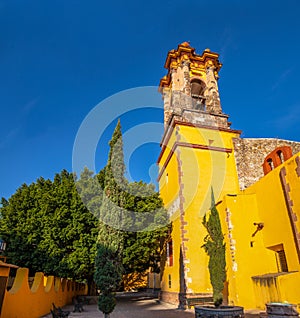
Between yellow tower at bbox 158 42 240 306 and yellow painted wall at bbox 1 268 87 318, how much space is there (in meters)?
5.96

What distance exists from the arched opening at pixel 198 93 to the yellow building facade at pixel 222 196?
3.1 inches

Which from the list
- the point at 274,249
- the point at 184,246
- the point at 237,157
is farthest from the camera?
the point at 237,157

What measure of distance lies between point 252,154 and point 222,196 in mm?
3550

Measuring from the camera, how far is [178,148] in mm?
14492

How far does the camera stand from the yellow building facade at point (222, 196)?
945 centimetres

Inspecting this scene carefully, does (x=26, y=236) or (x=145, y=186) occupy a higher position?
(x=145, y=186)

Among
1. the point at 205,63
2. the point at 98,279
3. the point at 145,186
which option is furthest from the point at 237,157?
the point at 98,279

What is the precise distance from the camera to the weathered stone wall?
1473cm

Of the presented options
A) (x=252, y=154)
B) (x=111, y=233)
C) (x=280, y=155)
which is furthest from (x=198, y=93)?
(x=111, y=233)

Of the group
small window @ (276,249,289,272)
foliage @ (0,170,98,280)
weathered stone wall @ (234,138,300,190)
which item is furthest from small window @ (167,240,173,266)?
small window @ (276,249,289,272)

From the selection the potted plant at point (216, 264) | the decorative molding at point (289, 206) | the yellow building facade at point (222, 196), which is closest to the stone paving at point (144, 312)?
the yellow building facade at point (222, 196)

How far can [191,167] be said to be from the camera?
1419 centimetres

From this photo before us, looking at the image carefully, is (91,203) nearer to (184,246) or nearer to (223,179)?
(184,246)

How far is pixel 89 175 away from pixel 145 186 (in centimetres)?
378
